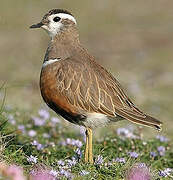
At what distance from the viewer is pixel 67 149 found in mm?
7590

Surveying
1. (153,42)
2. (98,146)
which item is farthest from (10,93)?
(153,42)

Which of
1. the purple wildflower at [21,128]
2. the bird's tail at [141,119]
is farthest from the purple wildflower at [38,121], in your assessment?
the bird's tail at [141,119]

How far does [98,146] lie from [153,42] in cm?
1336

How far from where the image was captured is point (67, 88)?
668 cm

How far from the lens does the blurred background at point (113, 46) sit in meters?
13.5

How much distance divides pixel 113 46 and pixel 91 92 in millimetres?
13586

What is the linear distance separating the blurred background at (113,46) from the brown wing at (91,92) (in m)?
3.91

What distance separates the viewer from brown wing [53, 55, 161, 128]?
21.9 ft

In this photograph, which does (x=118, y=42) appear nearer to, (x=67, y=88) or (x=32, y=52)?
(x=32, y=52)

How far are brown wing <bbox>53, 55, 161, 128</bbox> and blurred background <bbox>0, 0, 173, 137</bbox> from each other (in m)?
3.91

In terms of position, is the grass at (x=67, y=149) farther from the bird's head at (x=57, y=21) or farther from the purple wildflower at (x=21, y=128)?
the bird's head at (x=57, y=21)

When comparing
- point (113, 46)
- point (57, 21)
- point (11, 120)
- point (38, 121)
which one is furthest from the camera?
point (113, 46)

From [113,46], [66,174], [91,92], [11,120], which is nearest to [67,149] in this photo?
[91,92]

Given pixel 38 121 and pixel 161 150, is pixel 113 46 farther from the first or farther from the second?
pixel 161 150
